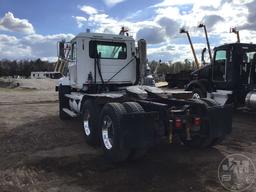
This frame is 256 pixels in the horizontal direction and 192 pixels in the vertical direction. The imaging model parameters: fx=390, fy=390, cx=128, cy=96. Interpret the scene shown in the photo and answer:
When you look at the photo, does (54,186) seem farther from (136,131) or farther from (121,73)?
(121,73)

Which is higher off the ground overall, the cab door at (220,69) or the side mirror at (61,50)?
the side mirror at (61,50)

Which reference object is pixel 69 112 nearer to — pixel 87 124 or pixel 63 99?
pixel 63 99

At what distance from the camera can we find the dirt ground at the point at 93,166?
6074 mm

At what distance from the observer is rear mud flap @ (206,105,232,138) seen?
7.73m

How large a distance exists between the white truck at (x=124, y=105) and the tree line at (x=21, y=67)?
100977 mm

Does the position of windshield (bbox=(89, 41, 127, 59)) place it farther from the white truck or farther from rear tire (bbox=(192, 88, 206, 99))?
rear tire (bbox=(192, 88, 206, 99))

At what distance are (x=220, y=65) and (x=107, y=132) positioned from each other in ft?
26.4

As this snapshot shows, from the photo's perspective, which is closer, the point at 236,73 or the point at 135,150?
the point at 135,150

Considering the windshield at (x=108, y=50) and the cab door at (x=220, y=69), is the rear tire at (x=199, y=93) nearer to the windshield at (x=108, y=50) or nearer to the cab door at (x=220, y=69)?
the cab door at (x=220, y=69)

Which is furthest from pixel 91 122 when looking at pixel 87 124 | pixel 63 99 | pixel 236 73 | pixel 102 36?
pixel 236 73

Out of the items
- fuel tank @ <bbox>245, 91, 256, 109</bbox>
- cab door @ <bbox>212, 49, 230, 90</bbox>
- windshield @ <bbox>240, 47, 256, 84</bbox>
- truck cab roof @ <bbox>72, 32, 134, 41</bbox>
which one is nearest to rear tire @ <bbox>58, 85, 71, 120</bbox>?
truck cab roof @ <bbox>72, 32, 134, 41</bbox>

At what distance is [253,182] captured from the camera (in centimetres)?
614

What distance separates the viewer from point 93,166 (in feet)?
23.8

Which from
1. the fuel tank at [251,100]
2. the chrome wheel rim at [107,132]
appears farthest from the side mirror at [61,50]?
the fuel tank at [251,100]
